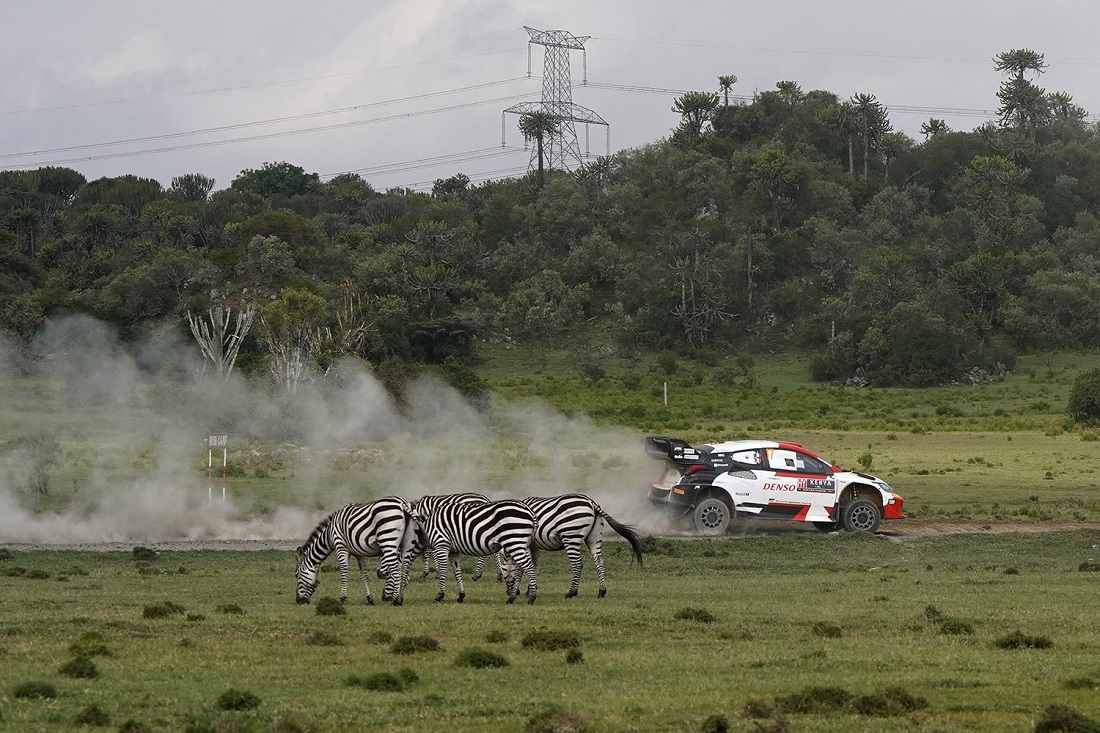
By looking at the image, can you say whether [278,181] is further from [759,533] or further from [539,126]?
[759,533]

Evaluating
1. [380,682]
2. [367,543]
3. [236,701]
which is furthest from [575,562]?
[236,701]

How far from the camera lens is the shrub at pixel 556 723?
1184cm

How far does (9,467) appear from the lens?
37500 millimetres

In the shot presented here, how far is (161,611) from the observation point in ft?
63.3

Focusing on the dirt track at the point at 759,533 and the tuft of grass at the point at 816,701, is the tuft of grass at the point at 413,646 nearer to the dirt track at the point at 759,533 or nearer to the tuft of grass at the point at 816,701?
the tuft of grass at the point at 816,701

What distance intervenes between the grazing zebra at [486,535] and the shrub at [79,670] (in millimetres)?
7802

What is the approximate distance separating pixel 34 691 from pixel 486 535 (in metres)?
9.55

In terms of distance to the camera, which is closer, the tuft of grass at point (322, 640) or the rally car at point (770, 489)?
the tuft of grass at point (322, 640)

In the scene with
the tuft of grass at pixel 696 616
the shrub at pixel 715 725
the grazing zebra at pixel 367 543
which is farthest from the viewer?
the grazing zebra at pixel 367 543

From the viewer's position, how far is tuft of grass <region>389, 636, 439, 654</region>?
53.3 ft

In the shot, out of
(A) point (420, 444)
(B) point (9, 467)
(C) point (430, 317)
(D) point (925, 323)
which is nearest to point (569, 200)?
(C) point (430, 317)

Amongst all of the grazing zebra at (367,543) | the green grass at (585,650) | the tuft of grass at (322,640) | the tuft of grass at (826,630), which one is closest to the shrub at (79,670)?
the green grass at (585,650)

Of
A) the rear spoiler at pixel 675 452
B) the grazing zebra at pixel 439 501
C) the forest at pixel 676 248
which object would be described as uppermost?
the forest at pixel 676 248

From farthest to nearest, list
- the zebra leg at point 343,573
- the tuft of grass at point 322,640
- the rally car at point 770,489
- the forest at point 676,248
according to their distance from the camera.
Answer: the forest at point 676,248
the rally car at point 770,489
the zebra leg at point 343,573
the tuft of grass at point 322,640
